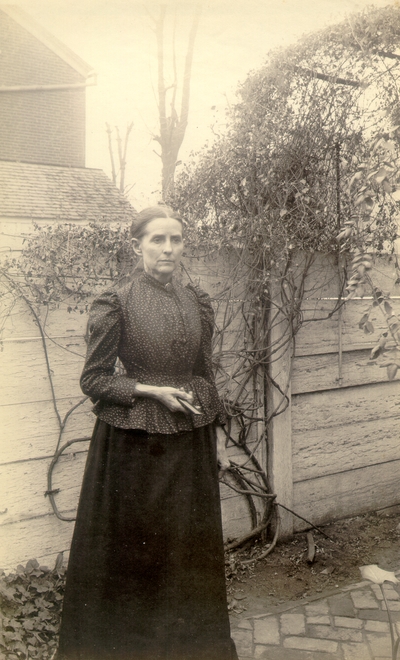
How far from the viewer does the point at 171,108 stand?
2.78m

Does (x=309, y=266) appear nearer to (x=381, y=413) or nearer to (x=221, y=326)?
(x=221, y=326)

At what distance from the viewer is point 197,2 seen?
7.93ft

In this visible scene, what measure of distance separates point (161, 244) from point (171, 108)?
103 centimetres

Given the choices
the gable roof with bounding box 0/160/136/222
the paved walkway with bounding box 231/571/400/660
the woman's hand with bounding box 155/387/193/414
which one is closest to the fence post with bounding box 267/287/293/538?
the paved walkway with bounding box 231/571/400/660

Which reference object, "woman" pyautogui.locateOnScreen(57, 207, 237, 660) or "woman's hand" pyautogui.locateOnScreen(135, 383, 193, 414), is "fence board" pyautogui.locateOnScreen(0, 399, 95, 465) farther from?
"woman's hand" pyautogui.locateOnScreen(135, 383, 193, 414)

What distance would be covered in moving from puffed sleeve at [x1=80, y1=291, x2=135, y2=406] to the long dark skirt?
0.16 meters

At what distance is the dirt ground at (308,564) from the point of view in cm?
302

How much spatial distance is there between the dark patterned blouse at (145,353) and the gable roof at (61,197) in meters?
0.77

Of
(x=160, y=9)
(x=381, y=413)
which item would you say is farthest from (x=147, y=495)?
(x=381, y=413)

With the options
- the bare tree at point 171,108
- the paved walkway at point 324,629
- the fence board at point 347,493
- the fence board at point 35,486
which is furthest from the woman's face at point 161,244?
the fence board at point 347,493

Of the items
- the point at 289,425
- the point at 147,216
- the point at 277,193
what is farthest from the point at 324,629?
the point at 277,193

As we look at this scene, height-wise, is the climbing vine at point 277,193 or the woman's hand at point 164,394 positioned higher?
the climbing vine at point 277,193

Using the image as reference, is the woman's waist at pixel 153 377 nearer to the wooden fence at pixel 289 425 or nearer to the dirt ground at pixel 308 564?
the wooden fence at pixel 289 425

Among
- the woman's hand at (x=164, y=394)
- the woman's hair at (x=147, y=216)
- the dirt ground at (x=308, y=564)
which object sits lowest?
the dirt ground at (x=308, y=564)
